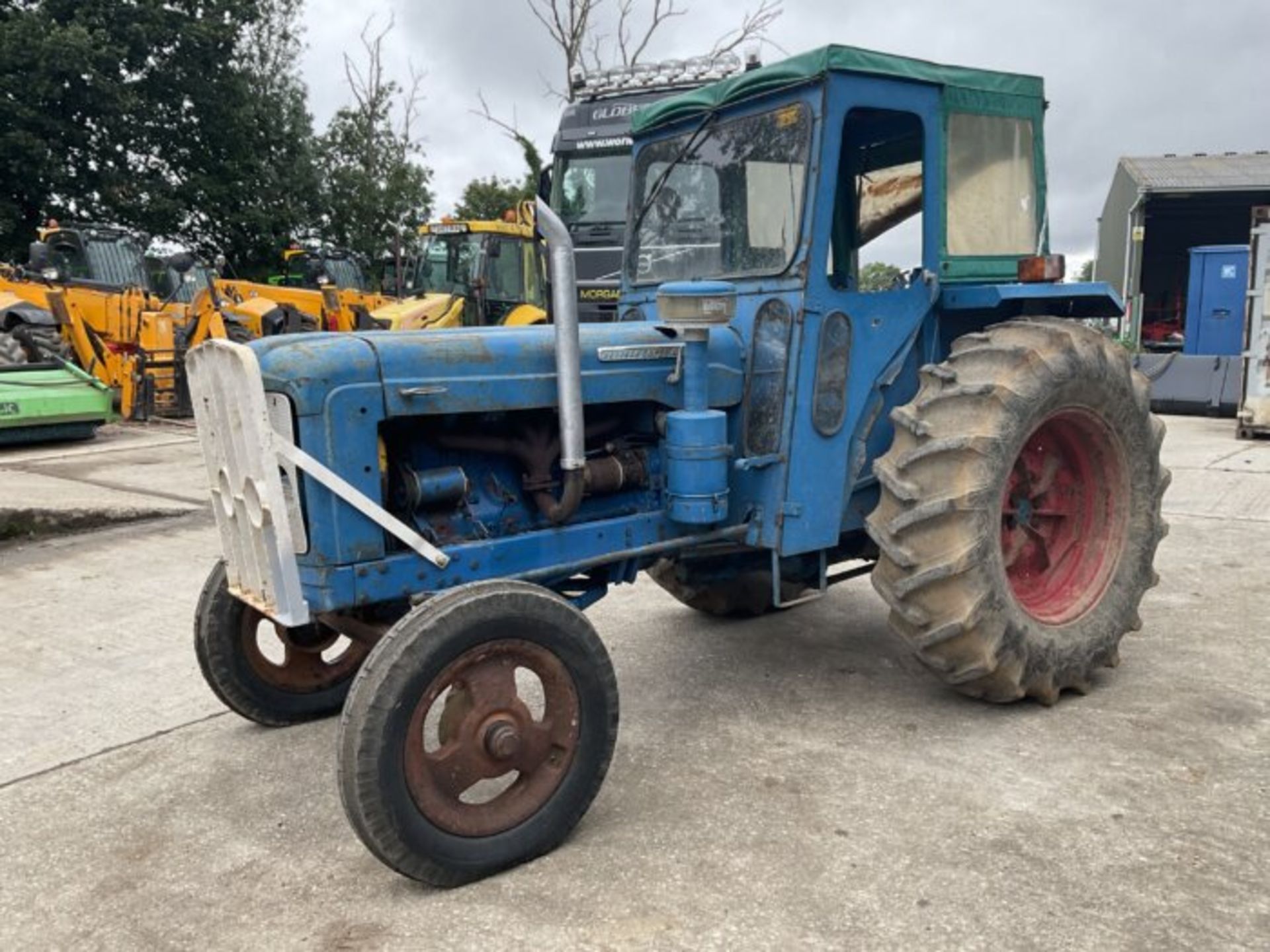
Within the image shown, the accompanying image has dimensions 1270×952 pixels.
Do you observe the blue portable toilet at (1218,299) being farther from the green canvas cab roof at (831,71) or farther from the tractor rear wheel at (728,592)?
the tractor rear wheel at (728,592)

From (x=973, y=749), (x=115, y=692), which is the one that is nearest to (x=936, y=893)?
(x=973, y=749)

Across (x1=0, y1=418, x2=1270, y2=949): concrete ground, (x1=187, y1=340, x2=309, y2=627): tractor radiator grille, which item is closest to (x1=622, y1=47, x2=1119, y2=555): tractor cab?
(x1=0, y1=418, x2=1270, y2=949): concrete ground

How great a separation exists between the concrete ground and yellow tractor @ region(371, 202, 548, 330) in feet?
28.5

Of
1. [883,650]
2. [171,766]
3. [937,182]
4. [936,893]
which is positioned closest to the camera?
[936,893]

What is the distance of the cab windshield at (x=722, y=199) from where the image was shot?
366 centimetres

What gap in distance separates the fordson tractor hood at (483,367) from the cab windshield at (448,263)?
34.0 ft

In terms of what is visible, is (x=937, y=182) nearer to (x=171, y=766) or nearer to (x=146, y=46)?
(x=171, y=766)

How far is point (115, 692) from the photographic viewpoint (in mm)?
4250

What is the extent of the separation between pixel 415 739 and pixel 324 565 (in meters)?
0.65

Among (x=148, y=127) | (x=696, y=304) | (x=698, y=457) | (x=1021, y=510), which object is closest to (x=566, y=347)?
(x=696, y=304)

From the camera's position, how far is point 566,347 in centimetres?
318

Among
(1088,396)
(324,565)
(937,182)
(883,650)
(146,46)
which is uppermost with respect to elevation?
(146,46)

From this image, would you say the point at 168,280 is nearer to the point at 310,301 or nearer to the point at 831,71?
the point at 310,301

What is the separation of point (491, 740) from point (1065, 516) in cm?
273
